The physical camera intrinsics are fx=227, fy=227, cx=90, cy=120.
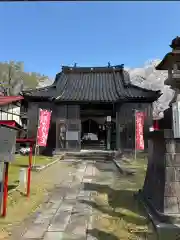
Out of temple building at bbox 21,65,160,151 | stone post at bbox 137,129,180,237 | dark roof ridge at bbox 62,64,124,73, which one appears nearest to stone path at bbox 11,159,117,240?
stone post at bbox 137,129,180,237

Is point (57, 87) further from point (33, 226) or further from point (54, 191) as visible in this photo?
point (33, 226)

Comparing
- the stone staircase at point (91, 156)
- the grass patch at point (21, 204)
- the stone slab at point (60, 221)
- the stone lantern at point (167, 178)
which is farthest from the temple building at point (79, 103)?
the stone slab at point (60, 221)

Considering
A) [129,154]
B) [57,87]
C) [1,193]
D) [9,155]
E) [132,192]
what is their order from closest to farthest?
[9,155], [1,193], [132,192], [129,154], [57,87]

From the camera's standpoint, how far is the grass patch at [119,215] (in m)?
4.64

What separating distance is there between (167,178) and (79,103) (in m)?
17.2

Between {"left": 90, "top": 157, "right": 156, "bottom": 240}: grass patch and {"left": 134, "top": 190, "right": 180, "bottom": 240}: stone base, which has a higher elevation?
{"left": 134, "top": 190, "right": 180, "bottom": 240}: stone base

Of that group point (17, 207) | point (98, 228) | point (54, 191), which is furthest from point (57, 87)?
point (98, 228)

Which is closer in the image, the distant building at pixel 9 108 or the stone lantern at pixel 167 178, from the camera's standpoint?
the stone lantern at pixel 167 178

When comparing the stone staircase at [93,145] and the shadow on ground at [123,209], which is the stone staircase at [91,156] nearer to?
the stone staircase at [93,145]

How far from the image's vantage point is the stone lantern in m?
4.83

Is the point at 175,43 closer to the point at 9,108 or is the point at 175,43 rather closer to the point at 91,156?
the point at 91,156

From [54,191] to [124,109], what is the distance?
1477 cm

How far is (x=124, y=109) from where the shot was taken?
2186cm

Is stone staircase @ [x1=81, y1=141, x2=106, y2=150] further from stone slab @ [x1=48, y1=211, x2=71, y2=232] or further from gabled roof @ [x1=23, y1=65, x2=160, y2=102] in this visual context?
stone slab @ [x1=48, y1=211, x2=71, y2=232]
